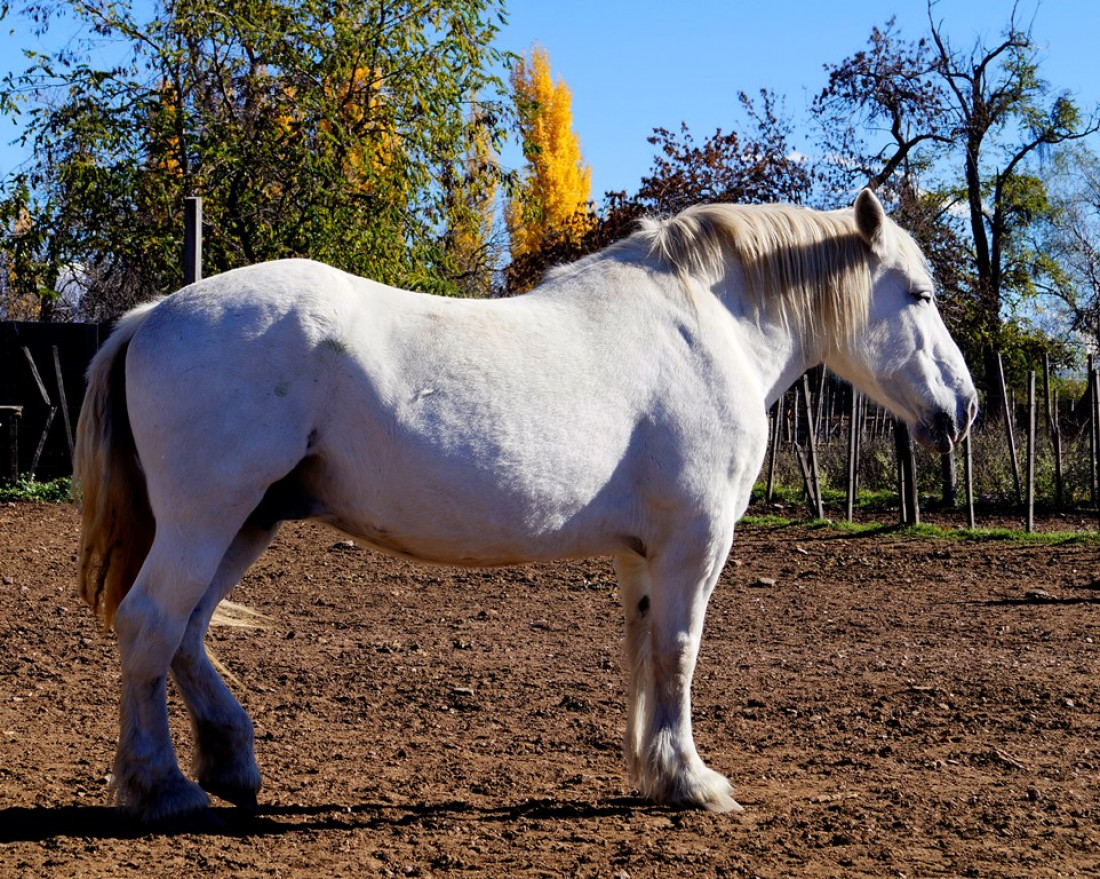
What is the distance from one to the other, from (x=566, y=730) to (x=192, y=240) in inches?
170

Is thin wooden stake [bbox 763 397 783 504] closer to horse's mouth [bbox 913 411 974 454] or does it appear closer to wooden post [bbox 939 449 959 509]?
wooden post [bbox 939 449 959 509]

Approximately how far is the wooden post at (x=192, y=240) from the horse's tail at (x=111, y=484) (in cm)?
379

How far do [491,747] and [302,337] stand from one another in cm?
201

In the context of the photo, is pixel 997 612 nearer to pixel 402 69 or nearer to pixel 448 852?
pixel 448 852

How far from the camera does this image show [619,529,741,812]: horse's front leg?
12.1ft

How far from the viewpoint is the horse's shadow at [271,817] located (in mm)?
3322

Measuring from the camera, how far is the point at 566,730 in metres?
4.74

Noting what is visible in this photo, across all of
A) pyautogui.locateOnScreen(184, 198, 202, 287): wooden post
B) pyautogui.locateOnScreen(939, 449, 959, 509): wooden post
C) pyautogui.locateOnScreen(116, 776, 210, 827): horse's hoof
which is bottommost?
pyautogui.locateOnScreen(116, 776, 210, 827): horse's hoof

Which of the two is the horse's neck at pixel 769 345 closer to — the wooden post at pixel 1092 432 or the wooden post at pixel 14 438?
the wooden post at pixel 1092 432

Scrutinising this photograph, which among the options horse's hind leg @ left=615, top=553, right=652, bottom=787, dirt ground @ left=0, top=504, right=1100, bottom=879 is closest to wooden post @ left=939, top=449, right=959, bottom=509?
dirt ground @ left=0, top=504, right=1100, bottom=879

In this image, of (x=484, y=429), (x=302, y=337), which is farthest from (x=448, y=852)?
(x=302, y=337)

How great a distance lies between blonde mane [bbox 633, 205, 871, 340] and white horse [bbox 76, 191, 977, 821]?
0.01m

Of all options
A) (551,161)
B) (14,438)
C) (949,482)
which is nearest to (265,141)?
(14,438)

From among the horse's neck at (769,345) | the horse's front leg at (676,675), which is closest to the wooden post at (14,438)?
the horse's neck at (769,345)
